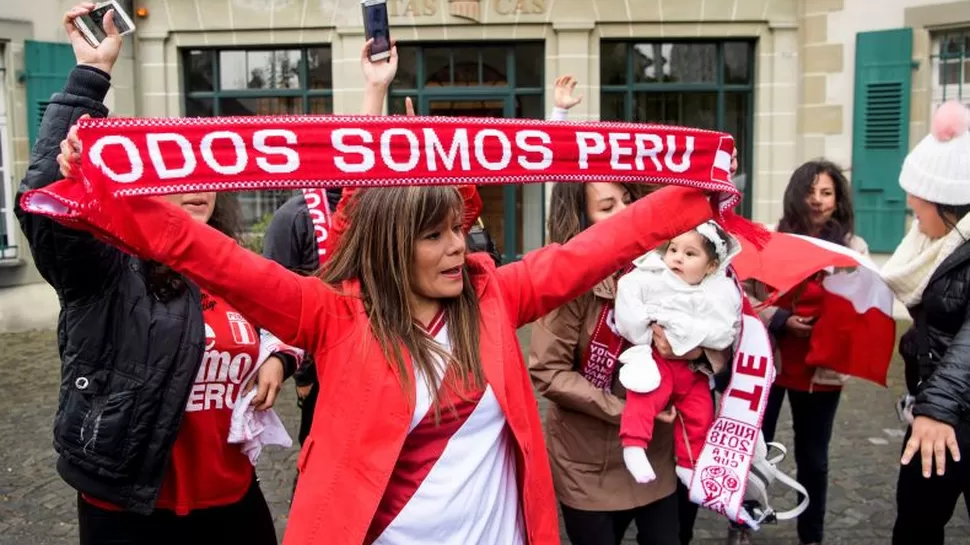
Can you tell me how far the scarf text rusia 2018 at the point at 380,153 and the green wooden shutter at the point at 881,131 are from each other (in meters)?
8.13

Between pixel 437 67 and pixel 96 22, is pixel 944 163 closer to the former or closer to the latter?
pixel 96 22

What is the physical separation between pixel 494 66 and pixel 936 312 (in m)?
7.95

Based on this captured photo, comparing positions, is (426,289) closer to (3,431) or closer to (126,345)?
(126,345)

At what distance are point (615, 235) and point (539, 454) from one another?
557mm

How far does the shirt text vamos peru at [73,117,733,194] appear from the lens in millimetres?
1705

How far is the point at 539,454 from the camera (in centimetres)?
209

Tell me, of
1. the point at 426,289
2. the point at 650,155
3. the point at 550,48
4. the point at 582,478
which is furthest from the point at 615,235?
the point at 550,48

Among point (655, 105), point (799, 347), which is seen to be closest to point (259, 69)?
point (655, 105)

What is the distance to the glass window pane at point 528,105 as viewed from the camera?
34.0 feet

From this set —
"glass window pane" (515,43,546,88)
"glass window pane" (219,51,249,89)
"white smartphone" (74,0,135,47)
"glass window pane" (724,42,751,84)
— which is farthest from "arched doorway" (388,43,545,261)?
"white smartphone" (74,0,135,47)

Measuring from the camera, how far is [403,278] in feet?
6.70

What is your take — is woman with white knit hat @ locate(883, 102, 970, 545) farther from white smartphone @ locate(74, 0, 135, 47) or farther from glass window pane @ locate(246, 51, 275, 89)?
glass window pane @ locate(246, 51, 275, 89)

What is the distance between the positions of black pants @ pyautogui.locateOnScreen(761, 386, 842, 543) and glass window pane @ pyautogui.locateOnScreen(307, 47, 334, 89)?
7603 mm

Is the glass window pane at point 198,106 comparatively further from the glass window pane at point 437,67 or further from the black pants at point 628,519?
the black pants at point 628,519
